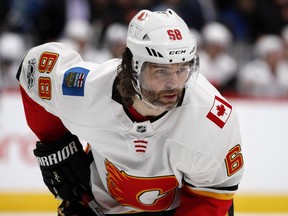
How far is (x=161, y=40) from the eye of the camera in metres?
3.30

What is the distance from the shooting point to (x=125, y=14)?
8133 mm

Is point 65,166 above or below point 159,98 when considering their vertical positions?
below

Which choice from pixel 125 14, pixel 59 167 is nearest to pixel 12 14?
pixel 125 14

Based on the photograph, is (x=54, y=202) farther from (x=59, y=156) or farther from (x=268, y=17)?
(x=268, y=17)

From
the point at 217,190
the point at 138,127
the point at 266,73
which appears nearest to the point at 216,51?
the point at 266,73

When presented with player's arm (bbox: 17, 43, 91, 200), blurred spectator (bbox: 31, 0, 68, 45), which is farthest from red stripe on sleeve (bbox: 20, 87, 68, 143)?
blurred spectator (bbox: 31, 0, 68, 45)

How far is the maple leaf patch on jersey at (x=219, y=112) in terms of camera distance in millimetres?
3408

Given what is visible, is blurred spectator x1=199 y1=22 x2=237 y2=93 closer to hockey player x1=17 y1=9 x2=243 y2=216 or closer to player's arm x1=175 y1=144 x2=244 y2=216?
hockey player x1=17 y1=9 x2=243 y2=216

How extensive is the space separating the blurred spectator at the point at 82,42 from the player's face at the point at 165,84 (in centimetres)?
405

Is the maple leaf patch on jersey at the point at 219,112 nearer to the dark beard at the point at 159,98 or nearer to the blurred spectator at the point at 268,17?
the dark beard at the point at 159,98

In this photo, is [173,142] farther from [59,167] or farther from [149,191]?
[59,167]

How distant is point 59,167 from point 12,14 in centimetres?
447

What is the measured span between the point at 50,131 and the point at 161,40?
96cm

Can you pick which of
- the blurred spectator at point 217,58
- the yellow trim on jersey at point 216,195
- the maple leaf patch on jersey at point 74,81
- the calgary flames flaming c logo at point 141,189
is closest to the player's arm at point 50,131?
the maple leaf patch on jersey at point 74,81
